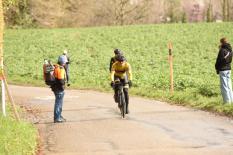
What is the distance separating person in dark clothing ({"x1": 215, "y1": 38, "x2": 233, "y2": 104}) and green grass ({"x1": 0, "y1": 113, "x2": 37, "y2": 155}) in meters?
6.41

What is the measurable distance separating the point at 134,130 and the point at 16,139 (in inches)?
150

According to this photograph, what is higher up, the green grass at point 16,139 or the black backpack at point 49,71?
the black backpack at point 49,71

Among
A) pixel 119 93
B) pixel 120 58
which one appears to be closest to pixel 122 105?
pixel 119 93

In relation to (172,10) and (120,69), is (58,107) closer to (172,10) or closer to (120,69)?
(120,69)

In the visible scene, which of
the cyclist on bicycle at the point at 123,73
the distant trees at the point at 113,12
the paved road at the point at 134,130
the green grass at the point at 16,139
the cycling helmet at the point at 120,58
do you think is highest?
the distant trees at the point at 113,12

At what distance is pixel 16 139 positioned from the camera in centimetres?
1113

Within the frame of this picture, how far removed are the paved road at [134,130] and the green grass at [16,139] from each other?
1.37 ft

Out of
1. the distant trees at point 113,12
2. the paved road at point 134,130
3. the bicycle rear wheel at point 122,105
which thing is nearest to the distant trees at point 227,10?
the distant trees at point 113,12

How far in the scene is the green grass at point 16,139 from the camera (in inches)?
406

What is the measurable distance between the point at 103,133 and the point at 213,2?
274 feet

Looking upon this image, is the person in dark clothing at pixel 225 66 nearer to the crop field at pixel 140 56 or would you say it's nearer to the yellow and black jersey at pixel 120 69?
the crop field at pixel 140 56

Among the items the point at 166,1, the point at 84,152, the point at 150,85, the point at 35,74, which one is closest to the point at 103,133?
the point at 84,152

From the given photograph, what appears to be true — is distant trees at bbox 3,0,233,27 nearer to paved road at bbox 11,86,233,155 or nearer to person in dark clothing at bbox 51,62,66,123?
paved road at bbox 11,86,233,155

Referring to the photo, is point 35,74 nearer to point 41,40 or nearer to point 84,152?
point 41,40
